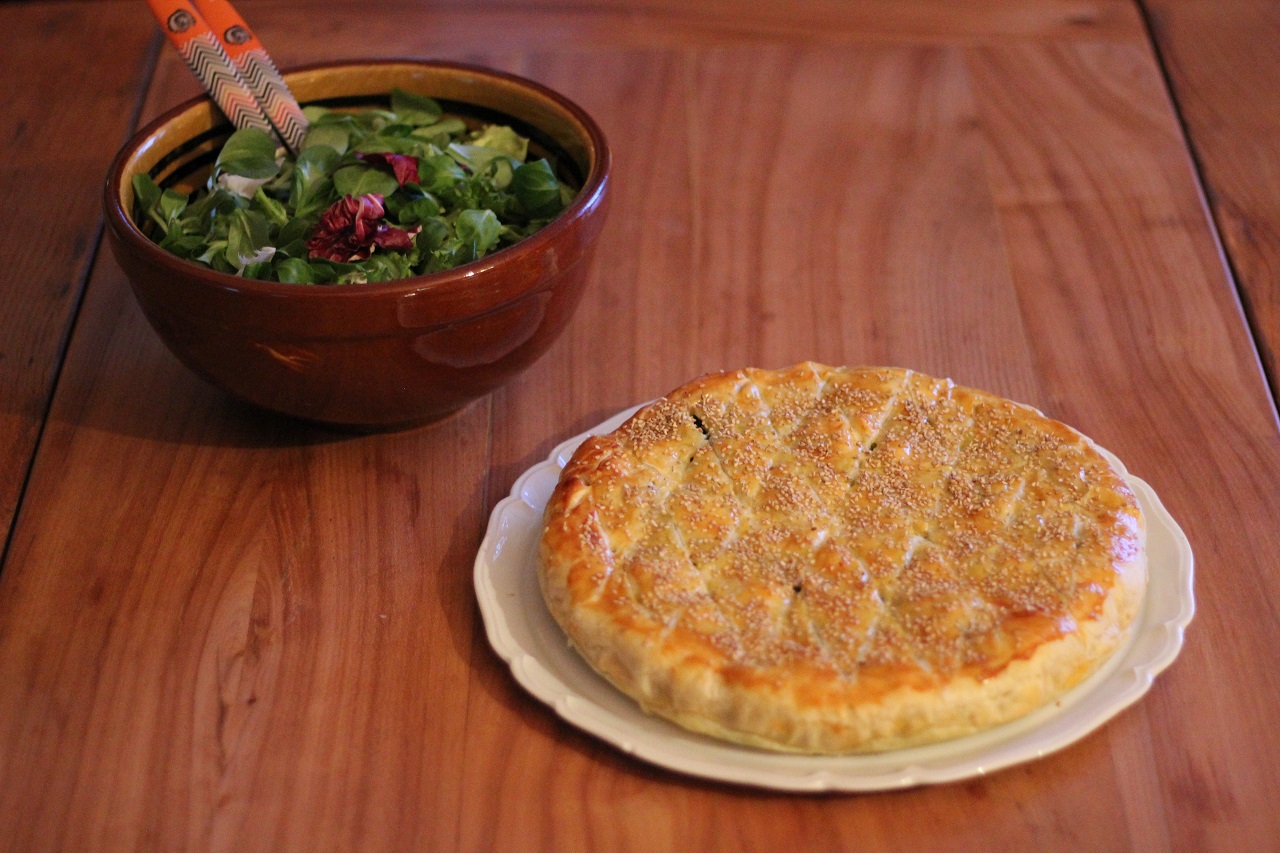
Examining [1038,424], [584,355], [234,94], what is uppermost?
[234,94]

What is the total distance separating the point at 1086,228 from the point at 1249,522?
67 centimetres

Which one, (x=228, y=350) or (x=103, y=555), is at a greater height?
(x=228, y=350)

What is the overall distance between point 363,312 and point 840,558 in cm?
56

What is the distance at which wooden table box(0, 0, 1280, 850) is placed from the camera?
1.10 meters

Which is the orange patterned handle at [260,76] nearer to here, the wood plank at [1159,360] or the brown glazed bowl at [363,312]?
the brown glazed bowl at [363,312]

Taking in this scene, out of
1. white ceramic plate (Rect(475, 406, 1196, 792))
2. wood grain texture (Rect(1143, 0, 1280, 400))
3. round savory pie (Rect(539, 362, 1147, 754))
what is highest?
round savory pie (Rect(539, 362, 1147, 754))

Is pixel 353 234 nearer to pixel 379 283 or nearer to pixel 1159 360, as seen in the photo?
pixel 379 283

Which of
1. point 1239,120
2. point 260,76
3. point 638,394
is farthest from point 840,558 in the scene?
point 1239,120

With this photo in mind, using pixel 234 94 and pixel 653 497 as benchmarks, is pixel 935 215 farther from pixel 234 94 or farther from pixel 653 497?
pixel 234 94

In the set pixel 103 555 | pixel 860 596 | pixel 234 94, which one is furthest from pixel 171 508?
pixel 860 596

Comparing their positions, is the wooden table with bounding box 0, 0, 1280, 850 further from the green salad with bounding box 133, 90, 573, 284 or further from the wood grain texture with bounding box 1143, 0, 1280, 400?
the green salad with bounding box 133, 90, 573, 284

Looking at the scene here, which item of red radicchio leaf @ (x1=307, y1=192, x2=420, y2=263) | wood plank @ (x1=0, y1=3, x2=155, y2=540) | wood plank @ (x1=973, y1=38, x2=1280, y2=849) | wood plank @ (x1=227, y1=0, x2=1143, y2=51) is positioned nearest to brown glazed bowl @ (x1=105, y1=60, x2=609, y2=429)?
red radicchio leaf @ (x1=307, y1=192, x2=420, y2=263)

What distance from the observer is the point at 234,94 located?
61.7 inches

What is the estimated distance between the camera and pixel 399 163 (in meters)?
1.48
